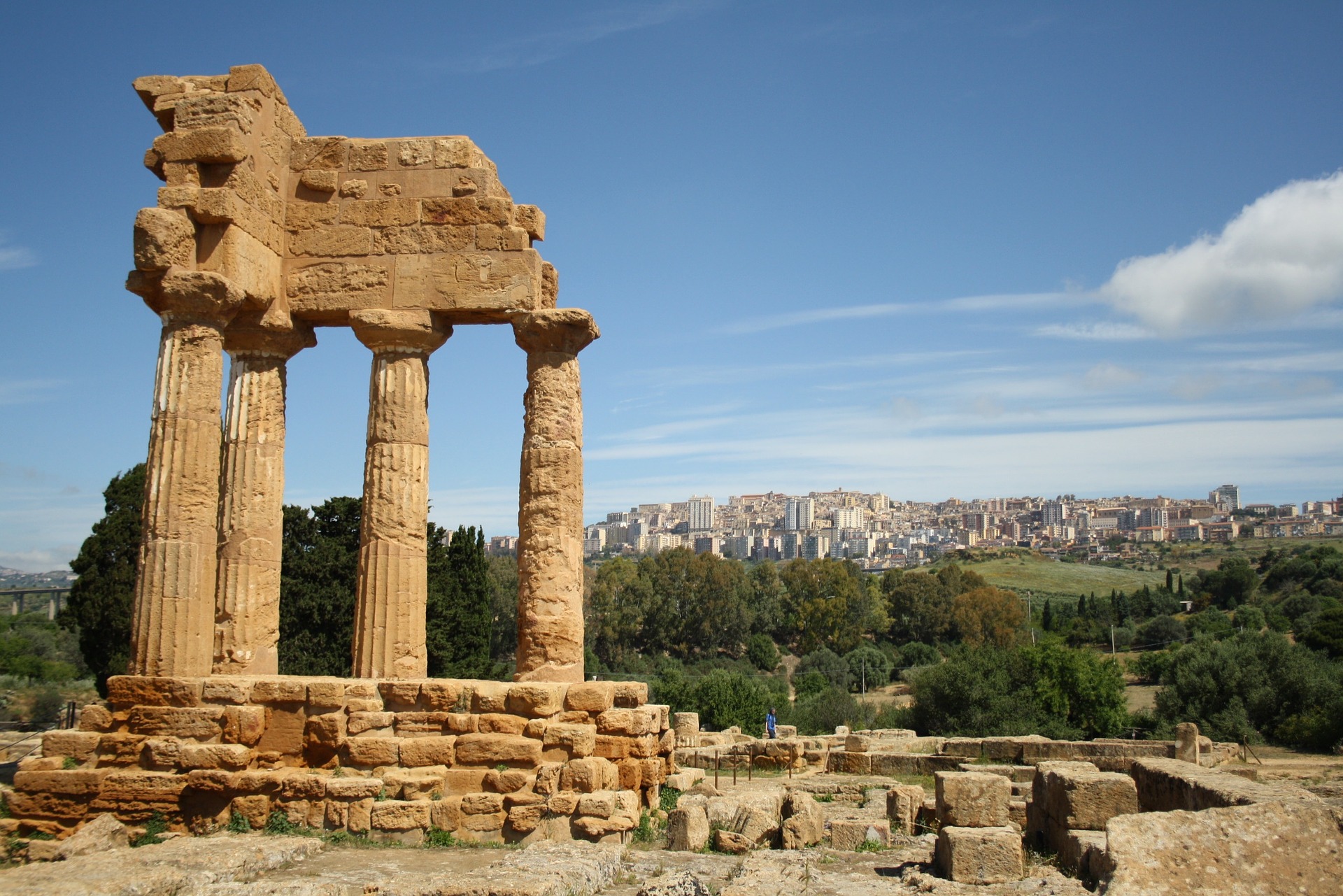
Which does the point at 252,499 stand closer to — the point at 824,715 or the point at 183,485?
the point at 183,485

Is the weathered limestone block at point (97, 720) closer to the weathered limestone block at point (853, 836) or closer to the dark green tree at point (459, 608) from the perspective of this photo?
the weathered limestone block at point (853, 836)

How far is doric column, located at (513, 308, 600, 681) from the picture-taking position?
12047 millimetres

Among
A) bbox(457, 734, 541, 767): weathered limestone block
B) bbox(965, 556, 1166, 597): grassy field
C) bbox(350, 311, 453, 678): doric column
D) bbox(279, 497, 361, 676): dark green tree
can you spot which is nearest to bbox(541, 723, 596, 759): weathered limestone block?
bbox(457, 734, 541, 767): weathered limestone block

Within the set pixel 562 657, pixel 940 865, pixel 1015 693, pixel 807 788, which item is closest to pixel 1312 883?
pixel 940 865

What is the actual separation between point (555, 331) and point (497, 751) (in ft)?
14.9

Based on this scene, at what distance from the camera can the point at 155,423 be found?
1187 centimetres

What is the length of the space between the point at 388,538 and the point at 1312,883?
952 cm

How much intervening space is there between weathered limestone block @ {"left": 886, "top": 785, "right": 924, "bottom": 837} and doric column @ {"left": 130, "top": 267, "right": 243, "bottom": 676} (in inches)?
319

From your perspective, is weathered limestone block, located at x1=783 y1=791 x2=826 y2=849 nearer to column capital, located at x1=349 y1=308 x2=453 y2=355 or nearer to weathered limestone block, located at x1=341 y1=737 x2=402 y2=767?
weathered limestone block, located at x1=341 y1=737 x2=402 y2=767

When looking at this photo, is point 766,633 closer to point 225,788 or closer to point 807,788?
point 807,788

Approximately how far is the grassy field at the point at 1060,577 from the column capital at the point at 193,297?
8852 cm

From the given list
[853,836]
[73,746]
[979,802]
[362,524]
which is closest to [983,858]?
[979,802]

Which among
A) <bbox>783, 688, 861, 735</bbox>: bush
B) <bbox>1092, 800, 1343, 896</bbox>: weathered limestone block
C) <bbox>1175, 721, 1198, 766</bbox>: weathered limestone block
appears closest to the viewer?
<bbox>1092, 800, 1343, 896</bbox>: weathered limestone block

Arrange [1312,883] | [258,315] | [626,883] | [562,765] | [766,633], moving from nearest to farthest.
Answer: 1. [1312,883]
2. [626,883]
3. [562,765]
4. [258,315]
5. [766,633]
